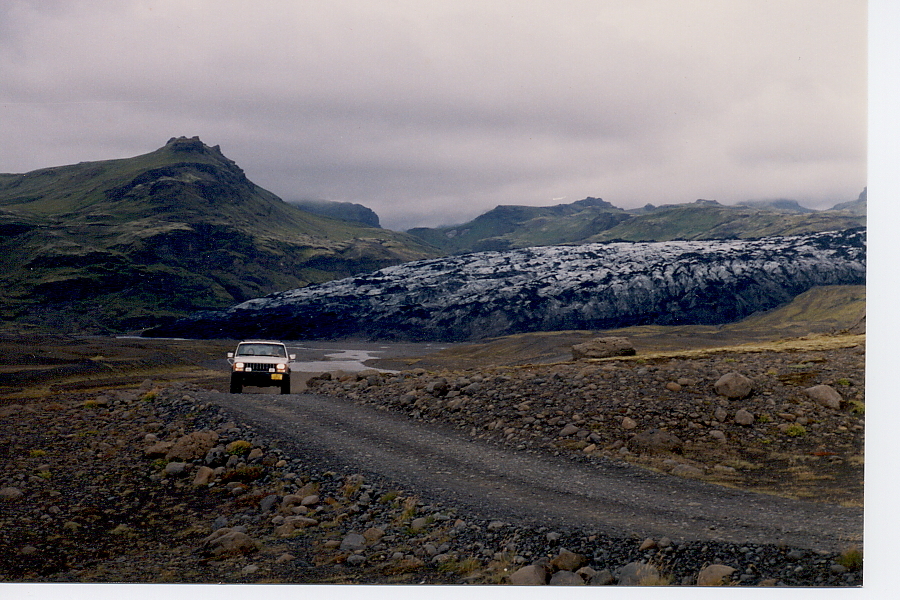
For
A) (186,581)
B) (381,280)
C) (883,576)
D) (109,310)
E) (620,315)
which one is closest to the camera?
(186,581)

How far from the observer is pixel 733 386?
477 inches

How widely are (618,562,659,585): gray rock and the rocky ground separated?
0.06 feet

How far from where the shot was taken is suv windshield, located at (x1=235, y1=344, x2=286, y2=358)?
16.6 m

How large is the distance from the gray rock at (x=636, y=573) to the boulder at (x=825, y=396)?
7594mm

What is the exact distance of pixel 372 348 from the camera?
163ft

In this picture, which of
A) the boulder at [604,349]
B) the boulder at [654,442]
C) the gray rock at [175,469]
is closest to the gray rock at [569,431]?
the boulder at [654,442]

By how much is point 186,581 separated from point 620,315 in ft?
147

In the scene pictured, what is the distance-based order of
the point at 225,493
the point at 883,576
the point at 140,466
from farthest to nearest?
the point at 140,466, the point at 225,493, the point at 883,576

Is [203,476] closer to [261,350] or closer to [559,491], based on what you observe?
[559,491]

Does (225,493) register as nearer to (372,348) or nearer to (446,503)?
(446,503)

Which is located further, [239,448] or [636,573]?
[239,448]

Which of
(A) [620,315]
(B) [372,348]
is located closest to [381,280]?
(B) [372,348]

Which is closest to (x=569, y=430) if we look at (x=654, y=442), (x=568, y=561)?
(x=654, y=442)

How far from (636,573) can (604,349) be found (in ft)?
70.9
